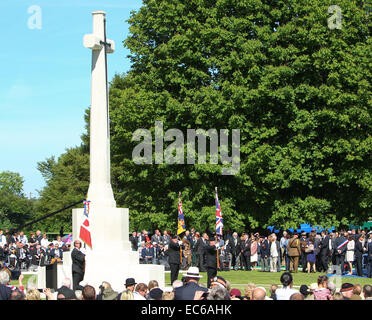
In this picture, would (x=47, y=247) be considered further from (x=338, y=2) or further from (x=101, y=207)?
(x=338, y=2)

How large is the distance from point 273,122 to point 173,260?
15797 mm

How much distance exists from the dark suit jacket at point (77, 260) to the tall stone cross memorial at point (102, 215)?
115 cm

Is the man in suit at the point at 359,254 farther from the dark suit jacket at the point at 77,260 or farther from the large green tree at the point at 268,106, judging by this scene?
the dark suit jacket at the point at 77,260

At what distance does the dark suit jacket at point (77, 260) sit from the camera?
18297 mm

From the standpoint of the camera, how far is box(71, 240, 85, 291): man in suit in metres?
18.3

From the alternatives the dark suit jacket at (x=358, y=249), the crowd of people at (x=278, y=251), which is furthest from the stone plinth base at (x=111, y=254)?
the dark suit jacket at (x=358, y=249)

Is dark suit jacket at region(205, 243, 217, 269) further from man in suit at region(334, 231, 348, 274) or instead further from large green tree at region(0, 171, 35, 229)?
large green tree at region(0, 171, 35, 229)

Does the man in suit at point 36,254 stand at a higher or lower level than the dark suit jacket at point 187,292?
higher

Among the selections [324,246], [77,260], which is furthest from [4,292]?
[324,246]

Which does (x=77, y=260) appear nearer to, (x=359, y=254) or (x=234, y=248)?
(x=359, y=254)

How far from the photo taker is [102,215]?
795 inches

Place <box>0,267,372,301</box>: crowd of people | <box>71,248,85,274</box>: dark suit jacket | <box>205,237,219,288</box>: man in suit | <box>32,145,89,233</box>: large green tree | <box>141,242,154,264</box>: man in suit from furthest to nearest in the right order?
<box>32,145,89,233</box>: large green tree
<box>141,242,154,264</box>: man in suit
<box>205,237,219,288</box>: man in suit
<box>71,248,85,274</box>: dark suit jacket
<box>0,267,372,301</box>: crowd of people

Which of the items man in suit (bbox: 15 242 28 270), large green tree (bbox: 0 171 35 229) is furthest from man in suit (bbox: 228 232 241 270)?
large green tree (bbox: 0 171 35 229)
